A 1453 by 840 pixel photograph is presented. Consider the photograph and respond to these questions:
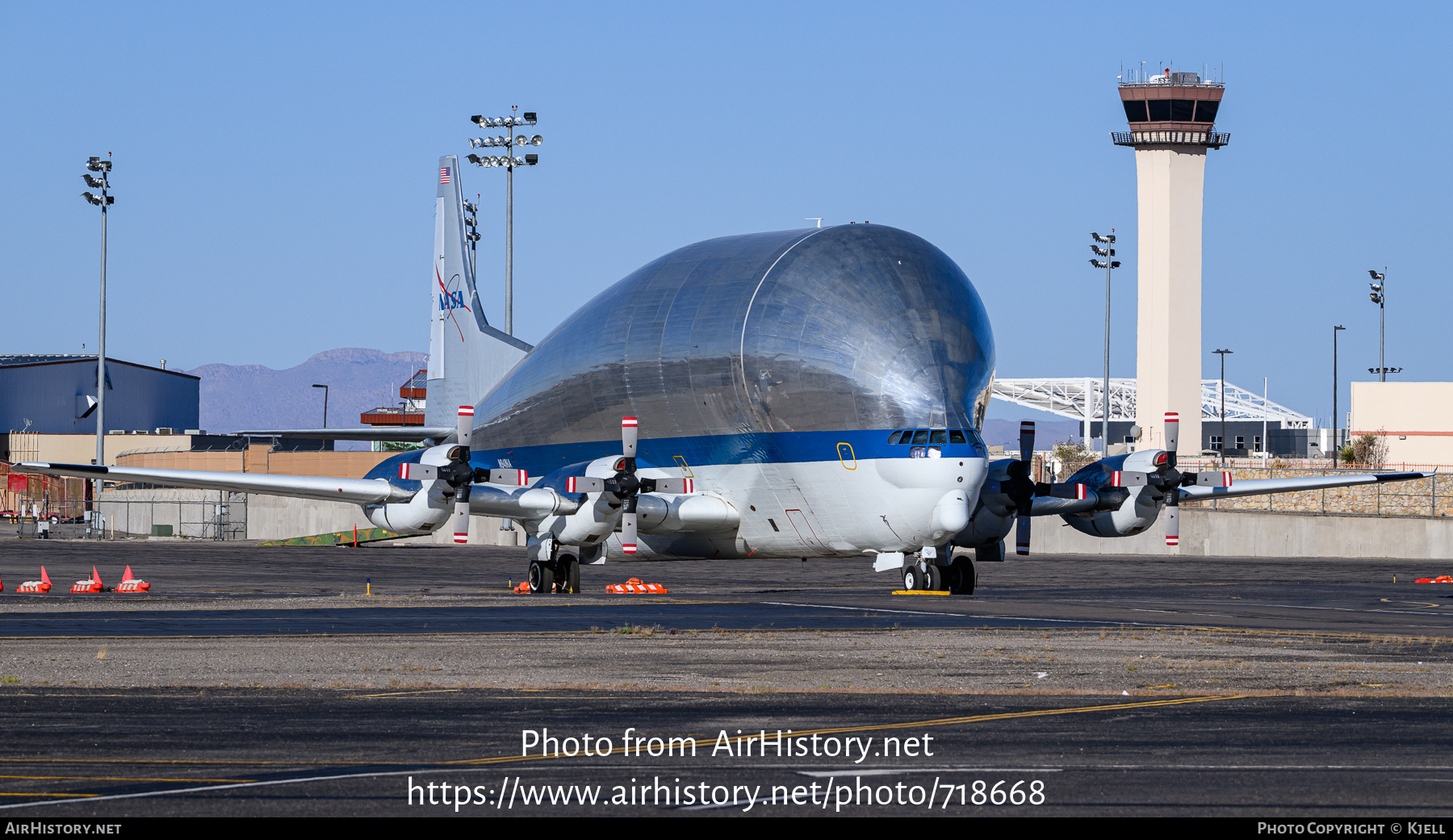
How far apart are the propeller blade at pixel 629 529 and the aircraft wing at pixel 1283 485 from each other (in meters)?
11.7

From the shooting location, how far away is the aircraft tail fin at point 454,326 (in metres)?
47.2

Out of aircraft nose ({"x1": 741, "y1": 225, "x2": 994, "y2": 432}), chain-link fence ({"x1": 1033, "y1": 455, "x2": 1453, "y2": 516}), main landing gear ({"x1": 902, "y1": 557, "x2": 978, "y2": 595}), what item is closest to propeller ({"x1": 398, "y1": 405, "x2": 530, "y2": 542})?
aircraft nose ({"x1": 741, "y1": 225, "x2": 994, "y2": 432})

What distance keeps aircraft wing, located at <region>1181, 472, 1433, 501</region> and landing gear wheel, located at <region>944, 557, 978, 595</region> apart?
5.08 m

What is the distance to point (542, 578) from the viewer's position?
114ft

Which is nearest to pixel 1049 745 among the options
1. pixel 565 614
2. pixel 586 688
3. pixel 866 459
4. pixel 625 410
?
pixel 586 688

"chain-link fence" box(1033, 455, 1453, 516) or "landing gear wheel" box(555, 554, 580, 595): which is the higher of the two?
"chain-link fence" box(1033, 455, 1453, 516)

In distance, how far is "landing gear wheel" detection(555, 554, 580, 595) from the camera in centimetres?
3453

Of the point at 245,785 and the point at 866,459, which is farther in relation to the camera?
the point at 866,459

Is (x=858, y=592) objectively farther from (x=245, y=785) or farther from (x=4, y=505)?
(x=4, y=505)

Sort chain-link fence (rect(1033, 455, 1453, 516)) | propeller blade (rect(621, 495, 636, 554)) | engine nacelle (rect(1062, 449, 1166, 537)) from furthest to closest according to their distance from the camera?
chain-link fence (rect(1033, 455, 1453, 516))
engine nacelle (rect(1062, 449, 1166, 537))
propeller blade (rect(621, 495, 636, 554))

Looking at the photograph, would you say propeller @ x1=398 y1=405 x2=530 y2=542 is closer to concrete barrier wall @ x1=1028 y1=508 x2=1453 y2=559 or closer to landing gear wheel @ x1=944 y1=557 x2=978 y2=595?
landing gear wheel @ x1=944 y1=557 x2=978 y2=595

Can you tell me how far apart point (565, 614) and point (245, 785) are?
56.0ft

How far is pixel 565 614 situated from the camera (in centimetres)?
2692

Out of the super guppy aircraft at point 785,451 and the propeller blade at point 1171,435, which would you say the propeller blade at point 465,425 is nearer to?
the super guppy aircraft at point 785,451
